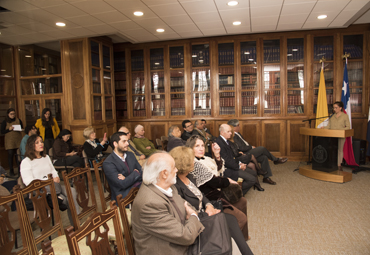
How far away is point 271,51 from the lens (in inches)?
285

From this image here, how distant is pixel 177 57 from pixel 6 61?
4441 millimetres

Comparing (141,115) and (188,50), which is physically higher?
(188,50)

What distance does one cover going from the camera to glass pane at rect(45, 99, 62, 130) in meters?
6.92

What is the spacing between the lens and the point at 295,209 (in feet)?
13.1

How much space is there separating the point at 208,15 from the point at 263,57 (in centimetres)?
255

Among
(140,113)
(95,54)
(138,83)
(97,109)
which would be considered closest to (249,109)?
(140,113)

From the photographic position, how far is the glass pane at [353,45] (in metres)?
6.88

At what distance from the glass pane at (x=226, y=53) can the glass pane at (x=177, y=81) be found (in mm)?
1193

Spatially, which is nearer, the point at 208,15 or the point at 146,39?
the point at 208,15

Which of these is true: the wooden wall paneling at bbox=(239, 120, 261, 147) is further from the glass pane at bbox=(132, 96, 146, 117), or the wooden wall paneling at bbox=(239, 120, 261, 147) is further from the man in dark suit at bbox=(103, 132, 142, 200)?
the man in dark suit at bbox=(103, 132, 142, 200)

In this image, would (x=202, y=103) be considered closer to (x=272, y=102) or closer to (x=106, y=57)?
(x=272, y=102)

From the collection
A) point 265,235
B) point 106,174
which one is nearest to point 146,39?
point 106,174

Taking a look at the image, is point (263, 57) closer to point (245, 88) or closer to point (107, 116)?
point (245, 88)

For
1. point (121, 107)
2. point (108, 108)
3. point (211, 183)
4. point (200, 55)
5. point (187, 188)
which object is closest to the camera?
point (187, 188)
